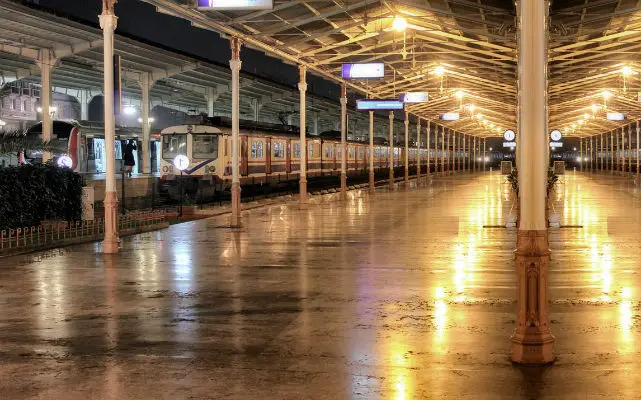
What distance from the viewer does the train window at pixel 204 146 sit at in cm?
3341

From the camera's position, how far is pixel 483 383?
6570mm

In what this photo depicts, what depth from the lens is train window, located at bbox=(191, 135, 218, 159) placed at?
33.4 meters

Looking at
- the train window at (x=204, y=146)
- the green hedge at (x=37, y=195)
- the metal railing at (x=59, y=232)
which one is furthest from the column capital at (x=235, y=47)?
the train window at (x=204, y=146)

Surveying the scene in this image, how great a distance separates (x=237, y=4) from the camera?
1498 cm

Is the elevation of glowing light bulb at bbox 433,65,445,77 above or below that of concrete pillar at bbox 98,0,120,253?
above

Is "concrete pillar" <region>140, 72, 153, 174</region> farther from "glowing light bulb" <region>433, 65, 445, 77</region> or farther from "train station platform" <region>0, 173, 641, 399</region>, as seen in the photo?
Result: "train station platform" <region>0, 173, 641, 399</region>

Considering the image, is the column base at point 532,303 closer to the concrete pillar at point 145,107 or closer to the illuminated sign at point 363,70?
the illuminated sign at point 363,70

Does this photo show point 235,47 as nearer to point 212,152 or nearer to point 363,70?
point 363,70

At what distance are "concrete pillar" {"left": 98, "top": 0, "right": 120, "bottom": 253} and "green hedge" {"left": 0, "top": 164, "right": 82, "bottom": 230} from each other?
190cm

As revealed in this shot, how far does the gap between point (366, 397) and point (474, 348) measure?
1.87 metres

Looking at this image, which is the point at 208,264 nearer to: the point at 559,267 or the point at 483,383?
the point at 559,267

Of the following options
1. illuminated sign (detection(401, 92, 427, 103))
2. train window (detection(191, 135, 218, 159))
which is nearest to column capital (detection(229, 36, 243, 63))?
train window (detection(191, 135, 218, 159))

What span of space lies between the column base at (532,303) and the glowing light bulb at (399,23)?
17.2 m

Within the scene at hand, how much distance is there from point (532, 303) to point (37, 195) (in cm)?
1235
